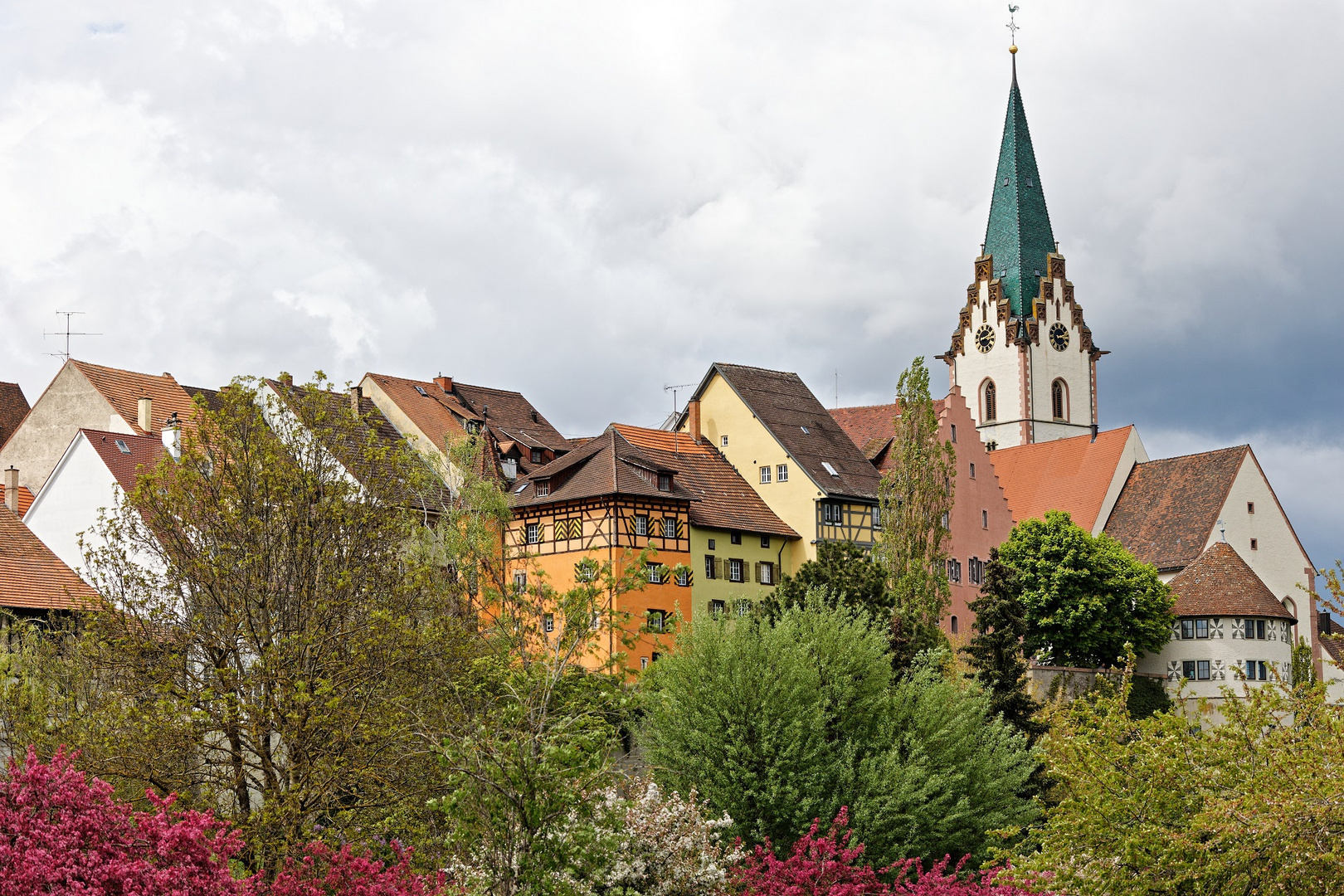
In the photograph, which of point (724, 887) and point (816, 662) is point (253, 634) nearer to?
point (724, 887)

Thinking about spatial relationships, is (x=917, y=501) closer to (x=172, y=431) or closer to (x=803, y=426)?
(x=803, y=426)

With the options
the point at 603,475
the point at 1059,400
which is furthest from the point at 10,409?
the point at 1059,400

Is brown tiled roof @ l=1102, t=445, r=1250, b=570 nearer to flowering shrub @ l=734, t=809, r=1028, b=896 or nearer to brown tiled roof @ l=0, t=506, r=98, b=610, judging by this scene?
brown tiled roof @ l=0, t=506, r=98, b=610

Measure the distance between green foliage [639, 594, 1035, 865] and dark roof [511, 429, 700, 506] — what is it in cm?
1651

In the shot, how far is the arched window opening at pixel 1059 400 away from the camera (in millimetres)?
110562

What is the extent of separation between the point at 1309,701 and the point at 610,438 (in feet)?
116

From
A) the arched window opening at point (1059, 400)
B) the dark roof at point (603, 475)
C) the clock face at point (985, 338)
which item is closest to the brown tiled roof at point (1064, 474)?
the arched window opening at point (1059, 400)

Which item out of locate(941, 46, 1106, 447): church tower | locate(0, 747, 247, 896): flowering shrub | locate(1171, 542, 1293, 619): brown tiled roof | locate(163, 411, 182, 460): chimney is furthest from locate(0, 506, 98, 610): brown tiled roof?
locate(941, 46, 1106, 447): church tower

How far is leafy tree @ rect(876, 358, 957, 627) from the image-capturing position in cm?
5044

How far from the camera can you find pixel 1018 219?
11162 centimetres

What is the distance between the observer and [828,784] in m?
34.1

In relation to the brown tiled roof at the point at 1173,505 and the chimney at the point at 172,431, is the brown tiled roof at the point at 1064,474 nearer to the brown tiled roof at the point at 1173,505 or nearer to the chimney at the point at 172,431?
the brown tiled roof at the point at 1173,505

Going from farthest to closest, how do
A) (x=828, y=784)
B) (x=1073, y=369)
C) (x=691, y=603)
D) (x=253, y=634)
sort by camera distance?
(x=1073, y=369)
(x=691, y=603)
(x=828, y=784)
(x=253, y=634)

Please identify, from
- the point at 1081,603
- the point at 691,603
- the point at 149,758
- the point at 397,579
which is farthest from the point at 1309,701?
the point at 1081,603
